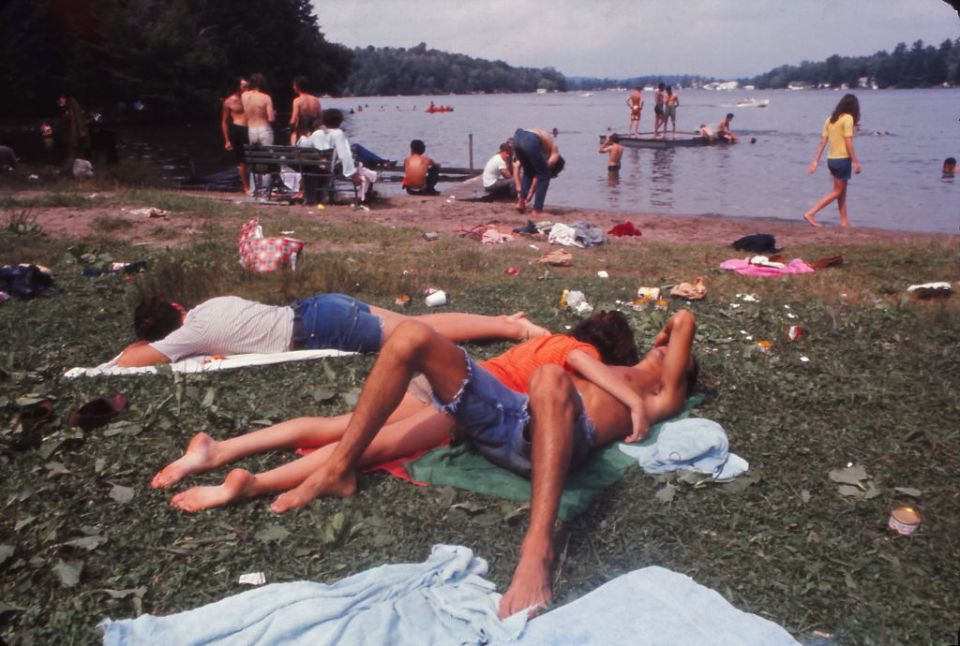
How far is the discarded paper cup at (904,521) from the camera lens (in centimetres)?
298

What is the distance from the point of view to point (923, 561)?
9.23ft

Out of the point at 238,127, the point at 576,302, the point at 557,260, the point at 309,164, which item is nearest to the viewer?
the point at 576,302

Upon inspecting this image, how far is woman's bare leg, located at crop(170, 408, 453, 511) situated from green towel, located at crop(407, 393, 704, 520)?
0.30 feet

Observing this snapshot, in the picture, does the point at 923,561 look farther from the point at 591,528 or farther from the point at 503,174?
the point at 503,174

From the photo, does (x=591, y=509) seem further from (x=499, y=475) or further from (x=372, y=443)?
(x=372, y=443)

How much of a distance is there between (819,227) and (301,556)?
38.3ft

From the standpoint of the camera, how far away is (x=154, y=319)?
445 cm

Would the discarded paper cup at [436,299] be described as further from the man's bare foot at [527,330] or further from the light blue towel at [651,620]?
the light blue towel at [651,620]

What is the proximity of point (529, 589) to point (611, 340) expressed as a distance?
177 centimetres

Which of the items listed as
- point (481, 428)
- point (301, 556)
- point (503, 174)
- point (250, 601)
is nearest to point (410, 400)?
point (481, 428)

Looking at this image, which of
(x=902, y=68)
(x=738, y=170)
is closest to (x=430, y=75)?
(x=902, y=68)

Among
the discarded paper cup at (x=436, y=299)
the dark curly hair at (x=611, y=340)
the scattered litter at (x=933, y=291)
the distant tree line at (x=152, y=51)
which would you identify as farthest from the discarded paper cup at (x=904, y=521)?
the distant tree line at (x=152, y=51)

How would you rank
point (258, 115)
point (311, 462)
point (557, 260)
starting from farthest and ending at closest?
point (258, 115) < point (557, 260) < point (311, 462)

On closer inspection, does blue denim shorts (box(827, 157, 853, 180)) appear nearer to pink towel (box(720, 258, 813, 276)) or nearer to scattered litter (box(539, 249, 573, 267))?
pink towel (box(720, 258, 813, 276))
